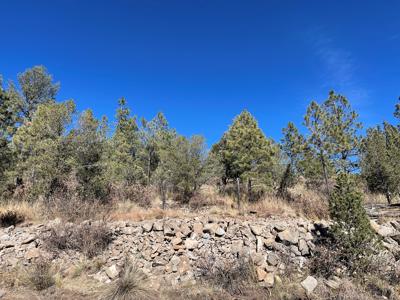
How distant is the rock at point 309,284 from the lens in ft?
19.1

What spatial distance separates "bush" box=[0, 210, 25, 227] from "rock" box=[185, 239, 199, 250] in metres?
6.48

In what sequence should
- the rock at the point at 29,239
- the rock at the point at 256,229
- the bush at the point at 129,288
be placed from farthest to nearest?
the rock at the point at 29,239 → the rock at the point at 256,229 → the bush at the point at 129,288

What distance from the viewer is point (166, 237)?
8.09 meters

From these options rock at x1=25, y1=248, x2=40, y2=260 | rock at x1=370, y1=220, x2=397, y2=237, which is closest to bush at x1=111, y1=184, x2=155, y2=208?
rock at x1=25, y1=248, x2=40, y2=260

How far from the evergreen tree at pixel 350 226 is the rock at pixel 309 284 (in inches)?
40.3

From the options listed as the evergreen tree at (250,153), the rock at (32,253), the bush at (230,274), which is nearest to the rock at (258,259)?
the bush at (230,274)

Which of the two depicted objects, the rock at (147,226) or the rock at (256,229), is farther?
the rock at (147,226)

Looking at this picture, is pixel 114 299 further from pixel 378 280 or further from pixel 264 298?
pixel 378 280

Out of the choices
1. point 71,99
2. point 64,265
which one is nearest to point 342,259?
point 64,265

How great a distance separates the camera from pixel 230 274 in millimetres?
6457

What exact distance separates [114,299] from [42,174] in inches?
332

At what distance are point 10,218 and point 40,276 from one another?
4613 millimetres

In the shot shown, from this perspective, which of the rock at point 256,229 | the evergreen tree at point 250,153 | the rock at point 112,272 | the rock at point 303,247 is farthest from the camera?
the evergreen tree at point 250,153

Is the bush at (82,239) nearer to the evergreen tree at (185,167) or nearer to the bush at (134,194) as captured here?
the bush at (134,194)
